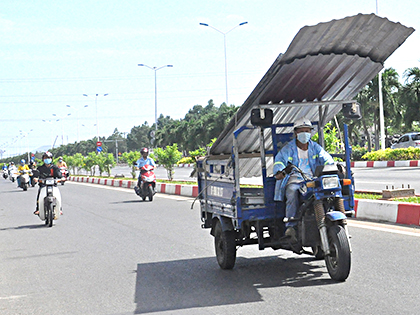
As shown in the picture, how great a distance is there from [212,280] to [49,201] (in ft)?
24.9

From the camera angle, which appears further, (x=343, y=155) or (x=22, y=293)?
(x=343, y=155)

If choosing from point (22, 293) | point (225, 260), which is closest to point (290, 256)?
point (225, 260)

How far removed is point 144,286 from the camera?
711 cm

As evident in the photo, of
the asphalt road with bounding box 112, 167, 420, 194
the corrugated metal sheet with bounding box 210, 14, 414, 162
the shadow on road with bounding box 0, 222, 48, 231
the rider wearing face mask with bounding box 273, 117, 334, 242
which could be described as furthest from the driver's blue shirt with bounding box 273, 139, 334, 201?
the shadow on road with bounding box 0, 222, 48, 231

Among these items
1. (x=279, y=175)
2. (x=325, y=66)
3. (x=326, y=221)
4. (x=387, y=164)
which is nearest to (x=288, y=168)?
(x=279, y=175)

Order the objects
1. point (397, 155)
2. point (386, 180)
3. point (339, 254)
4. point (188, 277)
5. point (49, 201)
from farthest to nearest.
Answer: point (397, 155) → point (386, 180) → point (49, 201) → point (188, 277) → point (339, 254)

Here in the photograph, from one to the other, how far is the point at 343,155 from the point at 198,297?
280 cm

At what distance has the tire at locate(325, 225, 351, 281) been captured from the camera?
6242mm

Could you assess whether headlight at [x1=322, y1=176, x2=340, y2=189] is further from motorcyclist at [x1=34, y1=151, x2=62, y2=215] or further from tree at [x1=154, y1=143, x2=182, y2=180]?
tree at [x1=154, y1=143, x2=182, y2=180]

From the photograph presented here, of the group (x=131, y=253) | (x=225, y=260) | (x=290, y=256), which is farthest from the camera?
(x=131, y=253)

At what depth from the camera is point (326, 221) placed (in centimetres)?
641

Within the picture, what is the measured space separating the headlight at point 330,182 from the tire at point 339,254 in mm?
396

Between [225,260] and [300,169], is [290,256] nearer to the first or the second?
[225,260]

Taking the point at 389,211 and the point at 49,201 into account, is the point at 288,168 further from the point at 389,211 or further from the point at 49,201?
the point at 49,201
